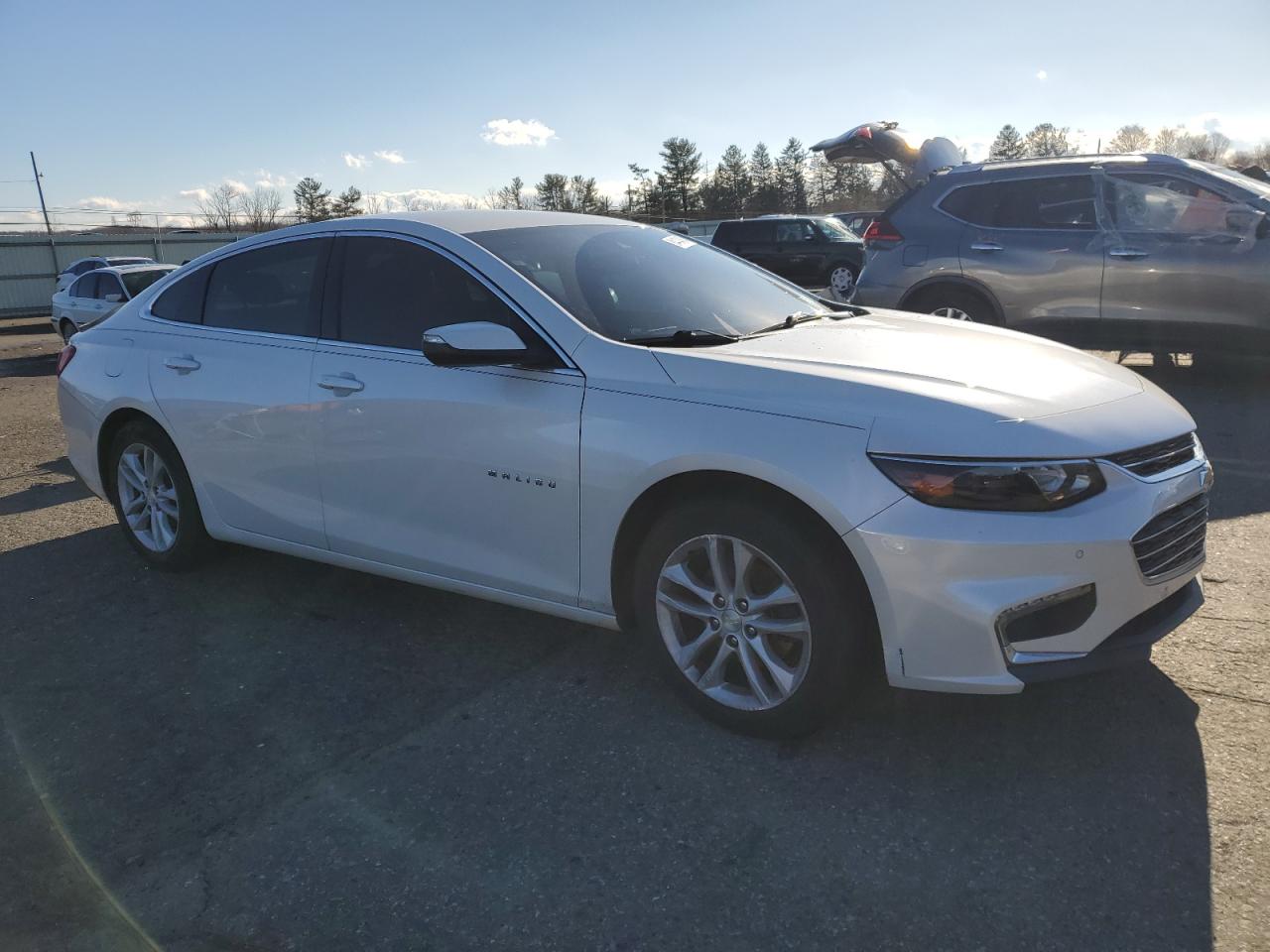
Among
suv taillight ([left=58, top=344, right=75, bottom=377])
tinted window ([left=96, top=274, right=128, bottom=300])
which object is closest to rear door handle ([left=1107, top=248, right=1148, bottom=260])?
suv taillight ([left=58, top=344, right=75, bottom=377])

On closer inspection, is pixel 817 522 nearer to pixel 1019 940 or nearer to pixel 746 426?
pixel 746 426

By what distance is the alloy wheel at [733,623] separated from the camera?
2.95m

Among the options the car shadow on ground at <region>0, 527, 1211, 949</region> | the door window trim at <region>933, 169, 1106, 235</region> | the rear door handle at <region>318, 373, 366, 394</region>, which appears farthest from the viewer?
the door window trim at <region>933, 169, 1106, 235</region>

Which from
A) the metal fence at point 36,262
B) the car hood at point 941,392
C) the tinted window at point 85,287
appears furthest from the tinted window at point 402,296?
the metal fence at point 36,262

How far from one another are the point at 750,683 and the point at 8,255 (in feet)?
117

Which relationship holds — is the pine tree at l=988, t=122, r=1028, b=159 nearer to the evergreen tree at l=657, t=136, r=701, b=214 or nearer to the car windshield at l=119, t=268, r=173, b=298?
the evergreen tree at l=657, t=136, r=701, b=214

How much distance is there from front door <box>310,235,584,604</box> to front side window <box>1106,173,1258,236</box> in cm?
633

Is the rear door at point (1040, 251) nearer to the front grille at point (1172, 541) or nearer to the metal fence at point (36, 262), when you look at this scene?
the front grille at point (1172, 541)

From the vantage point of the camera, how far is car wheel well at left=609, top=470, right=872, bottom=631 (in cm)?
282

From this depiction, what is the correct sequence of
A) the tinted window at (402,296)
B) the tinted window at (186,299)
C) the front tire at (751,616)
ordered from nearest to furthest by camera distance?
the front tire at (751,616) → the tinted window at (402,296) → the tinted window at (186,299)

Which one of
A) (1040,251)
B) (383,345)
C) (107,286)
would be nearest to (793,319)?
(383,345)

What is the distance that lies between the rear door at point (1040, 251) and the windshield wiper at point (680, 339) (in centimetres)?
561

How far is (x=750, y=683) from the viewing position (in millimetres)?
3041

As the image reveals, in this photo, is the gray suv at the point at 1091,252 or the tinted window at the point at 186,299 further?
the gray suv at the point at 1091,252
